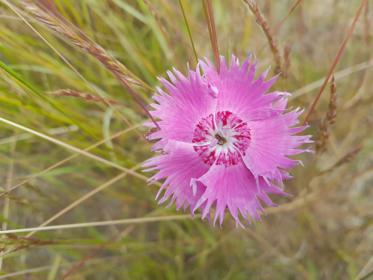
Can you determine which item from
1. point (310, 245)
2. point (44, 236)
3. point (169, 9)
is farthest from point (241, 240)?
point (169, 9)

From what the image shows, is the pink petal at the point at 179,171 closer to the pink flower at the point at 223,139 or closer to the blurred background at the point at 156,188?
the pink flower at the point at 223,139

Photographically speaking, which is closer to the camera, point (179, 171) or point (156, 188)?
point (179, 171)

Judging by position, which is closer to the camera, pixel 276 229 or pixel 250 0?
pixel 250 0

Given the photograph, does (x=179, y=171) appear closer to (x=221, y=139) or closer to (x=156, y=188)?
(x=221, y=139)

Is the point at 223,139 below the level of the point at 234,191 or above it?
above

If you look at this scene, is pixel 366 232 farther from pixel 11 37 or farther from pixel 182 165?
pixel 11 37

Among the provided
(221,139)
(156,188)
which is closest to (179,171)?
(221,139)

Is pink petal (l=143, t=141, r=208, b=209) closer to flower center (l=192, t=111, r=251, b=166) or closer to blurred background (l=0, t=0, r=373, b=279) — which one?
flower center (l=192, t=111, r=251, b=166)

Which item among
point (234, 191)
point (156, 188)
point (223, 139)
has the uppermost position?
point (156, 188)
